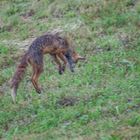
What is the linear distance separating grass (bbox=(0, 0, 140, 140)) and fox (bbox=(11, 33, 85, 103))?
0.39 meters

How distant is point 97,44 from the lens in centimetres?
1331

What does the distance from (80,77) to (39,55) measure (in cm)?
134

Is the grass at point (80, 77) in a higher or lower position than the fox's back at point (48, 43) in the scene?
lower

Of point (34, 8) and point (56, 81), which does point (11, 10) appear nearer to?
point (34, 8)

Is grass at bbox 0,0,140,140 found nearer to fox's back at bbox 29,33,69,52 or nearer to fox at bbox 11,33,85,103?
fox at bbox 11,33,85,103

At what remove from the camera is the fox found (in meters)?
10.4

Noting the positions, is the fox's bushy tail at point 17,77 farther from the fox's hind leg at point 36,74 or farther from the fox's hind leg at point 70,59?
the fox's hind leg at point 70,59

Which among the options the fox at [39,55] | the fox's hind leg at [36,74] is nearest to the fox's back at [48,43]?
the fox at [39,55]

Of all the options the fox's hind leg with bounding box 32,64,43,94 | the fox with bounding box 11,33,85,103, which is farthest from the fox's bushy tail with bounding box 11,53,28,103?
the fox's hind leg with bounding box 32,64,43,94

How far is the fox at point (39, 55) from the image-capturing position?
10.4 metres

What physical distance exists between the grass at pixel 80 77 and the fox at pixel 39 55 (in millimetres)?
393

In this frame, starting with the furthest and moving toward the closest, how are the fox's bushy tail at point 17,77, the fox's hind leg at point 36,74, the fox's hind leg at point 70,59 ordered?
the fox's hind leg at point 70,59 < the fox's hind leg at point 36,74 < the fox's bushy tail at point 17,77

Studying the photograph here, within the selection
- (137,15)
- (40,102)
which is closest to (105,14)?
(137,15)

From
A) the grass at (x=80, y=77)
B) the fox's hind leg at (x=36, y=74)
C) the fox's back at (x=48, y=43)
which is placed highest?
the fox's back at (x=48, y=43)
